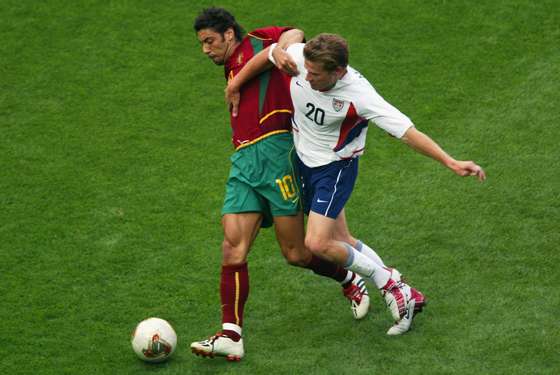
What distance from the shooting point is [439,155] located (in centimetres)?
584

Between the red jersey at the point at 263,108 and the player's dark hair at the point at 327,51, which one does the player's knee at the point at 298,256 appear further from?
the player's dark hair at the point at 327,51

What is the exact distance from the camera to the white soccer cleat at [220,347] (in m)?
6.33

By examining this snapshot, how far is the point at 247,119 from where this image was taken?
660 cm

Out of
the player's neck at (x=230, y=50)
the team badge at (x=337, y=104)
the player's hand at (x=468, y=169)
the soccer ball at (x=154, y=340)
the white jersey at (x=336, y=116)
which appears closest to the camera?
the player's hand at (x=468, y=169)

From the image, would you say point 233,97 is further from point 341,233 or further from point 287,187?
point 341,233

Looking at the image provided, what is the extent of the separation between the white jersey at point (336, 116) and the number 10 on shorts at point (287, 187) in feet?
0.55

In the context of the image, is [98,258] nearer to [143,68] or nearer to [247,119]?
[247,119]

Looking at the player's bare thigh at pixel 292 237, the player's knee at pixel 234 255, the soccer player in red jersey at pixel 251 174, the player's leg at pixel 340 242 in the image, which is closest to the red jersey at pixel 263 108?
the soccer player in red jersey at pixel 251 174

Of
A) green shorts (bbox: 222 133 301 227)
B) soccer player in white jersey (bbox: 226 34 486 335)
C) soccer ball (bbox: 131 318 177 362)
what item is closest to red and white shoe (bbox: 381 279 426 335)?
soccer player in white jersey (bbox: 226 34 486 335)

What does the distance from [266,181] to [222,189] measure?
91.9 inches

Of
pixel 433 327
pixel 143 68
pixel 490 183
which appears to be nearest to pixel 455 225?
pixel 490 183

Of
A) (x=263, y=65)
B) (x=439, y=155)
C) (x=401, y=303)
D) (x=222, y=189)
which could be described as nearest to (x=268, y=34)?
(x=263, y=65)

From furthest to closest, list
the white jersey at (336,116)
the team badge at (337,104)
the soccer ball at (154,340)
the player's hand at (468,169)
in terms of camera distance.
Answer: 1. the soccer ball at (154,340)
2. the team badge at (337,104)
3. the white jersey at (336,116)
4. the player's hand at (468,169)

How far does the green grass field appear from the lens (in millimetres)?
6605
